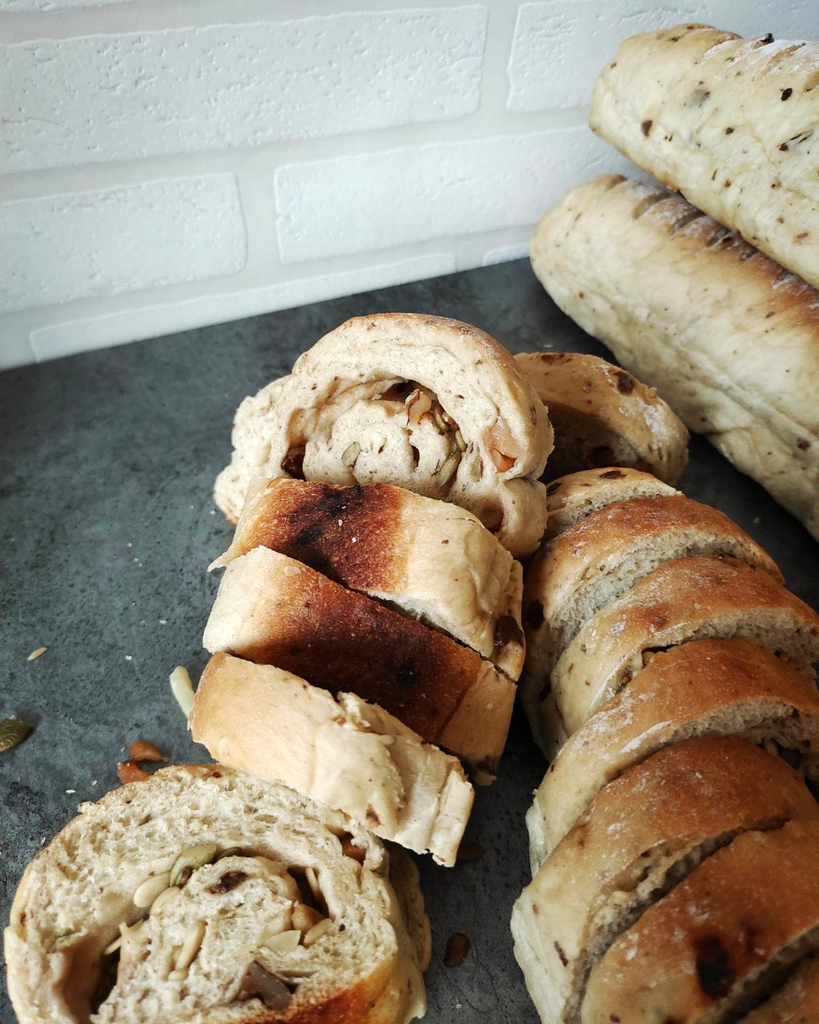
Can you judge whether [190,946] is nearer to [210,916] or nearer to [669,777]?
[210,916]

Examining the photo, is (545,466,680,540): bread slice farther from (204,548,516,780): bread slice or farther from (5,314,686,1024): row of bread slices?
(204,548,516,780): bread slice

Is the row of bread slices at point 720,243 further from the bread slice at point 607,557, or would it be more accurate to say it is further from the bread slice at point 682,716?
the bread slice at point 682,716

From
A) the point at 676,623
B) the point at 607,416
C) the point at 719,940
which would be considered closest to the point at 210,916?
the point at 719,940

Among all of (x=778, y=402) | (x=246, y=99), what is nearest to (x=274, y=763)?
(x=778, y=402)

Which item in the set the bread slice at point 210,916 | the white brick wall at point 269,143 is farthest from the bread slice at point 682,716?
the white brick wall at point 269,143

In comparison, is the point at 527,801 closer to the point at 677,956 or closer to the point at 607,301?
the point at 677,956

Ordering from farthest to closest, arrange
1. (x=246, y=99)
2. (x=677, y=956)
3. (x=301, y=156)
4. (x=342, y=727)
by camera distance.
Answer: (x=301, y=156) → (x=246, y=99) → (x=342, y=727) → (x=677, y=956)

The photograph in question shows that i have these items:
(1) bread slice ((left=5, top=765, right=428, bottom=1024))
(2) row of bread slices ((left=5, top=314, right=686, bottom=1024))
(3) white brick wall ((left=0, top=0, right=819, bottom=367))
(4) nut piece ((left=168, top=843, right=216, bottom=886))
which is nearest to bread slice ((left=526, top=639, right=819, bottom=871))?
(2) row of bread slices ((left=5, top=314, right=686, bottom=1024))
